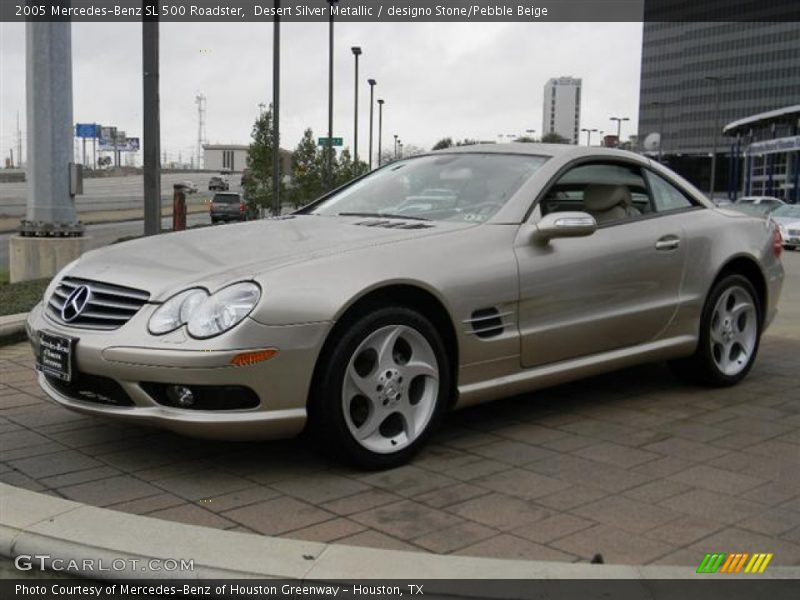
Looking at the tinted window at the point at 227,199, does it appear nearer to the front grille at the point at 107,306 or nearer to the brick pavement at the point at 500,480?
the brick pavement at the point at 500,480

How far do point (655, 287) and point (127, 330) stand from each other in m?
2.90

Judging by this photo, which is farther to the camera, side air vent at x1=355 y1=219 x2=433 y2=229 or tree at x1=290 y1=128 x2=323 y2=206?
tree at x1=290 y1=128 x2=323 y2=206

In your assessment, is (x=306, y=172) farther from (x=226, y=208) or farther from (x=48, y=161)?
(x=48, y=161)

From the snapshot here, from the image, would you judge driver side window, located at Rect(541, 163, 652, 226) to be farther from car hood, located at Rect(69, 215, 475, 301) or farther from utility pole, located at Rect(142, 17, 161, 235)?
utility pole, located at Rect(142, 17, 161, 235)

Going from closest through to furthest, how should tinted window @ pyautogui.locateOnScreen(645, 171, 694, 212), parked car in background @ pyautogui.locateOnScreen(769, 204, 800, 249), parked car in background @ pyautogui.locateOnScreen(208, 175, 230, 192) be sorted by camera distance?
tinted window @ pyautogui.locateOnScreen(645, 171, 694, 212) → parked car in background @ pyautogui.locateOnScreen(769, 204, 800, 249) → parked car in background @ pyautogui.locateOnScreen(208, 175, 230, 192)

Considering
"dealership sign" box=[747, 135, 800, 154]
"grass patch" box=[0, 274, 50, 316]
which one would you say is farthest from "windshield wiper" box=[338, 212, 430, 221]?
"dealership sign" box=[747, 135, 800, 154]

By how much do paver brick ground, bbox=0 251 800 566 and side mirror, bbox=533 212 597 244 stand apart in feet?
3.28

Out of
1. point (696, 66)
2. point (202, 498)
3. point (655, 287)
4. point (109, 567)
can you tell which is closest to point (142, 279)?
point (202, 498)

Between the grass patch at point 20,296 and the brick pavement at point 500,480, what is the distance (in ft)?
8.20

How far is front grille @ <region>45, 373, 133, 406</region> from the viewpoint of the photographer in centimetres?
375

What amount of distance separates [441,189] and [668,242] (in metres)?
1.36

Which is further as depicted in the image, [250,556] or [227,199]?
[227,199]

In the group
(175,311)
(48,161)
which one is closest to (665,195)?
(175,311)

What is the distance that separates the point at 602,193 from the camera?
5215 mm
